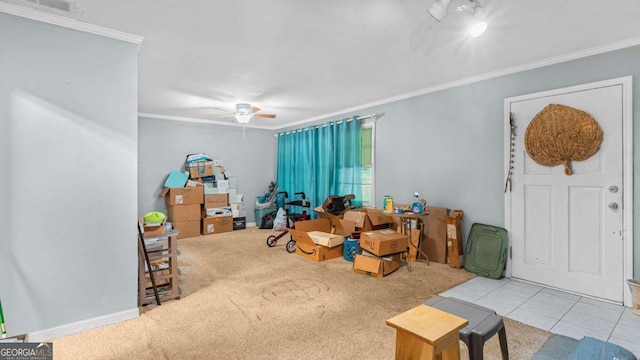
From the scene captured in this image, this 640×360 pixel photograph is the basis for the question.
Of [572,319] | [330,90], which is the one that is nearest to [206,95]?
[330,90]

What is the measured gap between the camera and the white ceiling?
2.16 m

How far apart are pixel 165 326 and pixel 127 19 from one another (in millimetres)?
2440

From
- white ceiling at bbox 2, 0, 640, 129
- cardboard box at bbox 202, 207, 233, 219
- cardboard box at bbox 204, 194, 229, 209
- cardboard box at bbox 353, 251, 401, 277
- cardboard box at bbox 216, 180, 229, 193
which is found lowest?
cardboard box at bbox 353, 251, 401, 277

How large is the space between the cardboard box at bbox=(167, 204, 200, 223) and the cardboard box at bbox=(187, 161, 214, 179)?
68 cm

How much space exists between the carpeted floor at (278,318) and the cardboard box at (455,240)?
14 centimetres

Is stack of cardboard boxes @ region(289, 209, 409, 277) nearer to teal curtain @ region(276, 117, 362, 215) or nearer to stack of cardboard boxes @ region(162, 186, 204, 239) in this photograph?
teal curtain @ region(276, 117, 362, 215)

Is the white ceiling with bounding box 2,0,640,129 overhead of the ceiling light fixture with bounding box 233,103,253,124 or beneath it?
overhead

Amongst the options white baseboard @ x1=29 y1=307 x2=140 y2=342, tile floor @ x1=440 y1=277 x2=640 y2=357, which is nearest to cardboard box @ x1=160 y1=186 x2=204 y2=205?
white baseboard @ x1=29 y1=307 x2=140 y2=342

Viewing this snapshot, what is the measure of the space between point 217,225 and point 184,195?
2.99 ft

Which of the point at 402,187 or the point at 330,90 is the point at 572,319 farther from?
the point at 330,90

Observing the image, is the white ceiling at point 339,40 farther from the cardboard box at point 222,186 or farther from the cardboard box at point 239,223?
the cardboard box at point 239,223

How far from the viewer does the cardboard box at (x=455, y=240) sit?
3.78 m

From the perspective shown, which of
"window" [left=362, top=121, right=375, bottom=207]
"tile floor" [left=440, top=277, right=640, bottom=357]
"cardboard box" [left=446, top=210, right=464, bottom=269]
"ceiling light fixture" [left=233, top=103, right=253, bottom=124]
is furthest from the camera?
"window" [left=362, top=121, right=375, bottom=207]

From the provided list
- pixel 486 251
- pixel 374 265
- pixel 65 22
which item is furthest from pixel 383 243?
pixel 65 22
